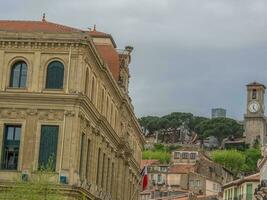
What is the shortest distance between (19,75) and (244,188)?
6298 cm

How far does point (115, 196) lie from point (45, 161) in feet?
78.9

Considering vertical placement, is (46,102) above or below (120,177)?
above

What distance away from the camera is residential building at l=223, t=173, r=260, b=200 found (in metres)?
122

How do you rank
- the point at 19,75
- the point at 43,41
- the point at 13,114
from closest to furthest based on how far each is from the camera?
the point at 13,114 → the point at 43,41 → the point at 19,75

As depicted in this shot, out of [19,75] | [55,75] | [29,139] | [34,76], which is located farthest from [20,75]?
[29,139]

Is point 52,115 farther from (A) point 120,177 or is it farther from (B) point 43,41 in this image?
(A) point 120,177

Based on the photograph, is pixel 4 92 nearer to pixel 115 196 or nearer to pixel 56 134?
pixel 56 134

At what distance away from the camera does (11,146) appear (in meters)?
68.8

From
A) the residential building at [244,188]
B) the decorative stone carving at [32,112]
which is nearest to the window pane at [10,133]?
the decorative stone carving at [32,112]

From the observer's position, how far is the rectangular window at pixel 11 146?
68.2 meters

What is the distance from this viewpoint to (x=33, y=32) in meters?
69.0

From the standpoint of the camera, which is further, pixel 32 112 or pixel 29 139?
pixel 32 112

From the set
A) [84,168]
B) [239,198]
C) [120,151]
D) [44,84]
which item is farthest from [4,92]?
[239,198]

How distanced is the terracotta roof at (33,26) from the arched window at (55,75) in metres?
3.25
